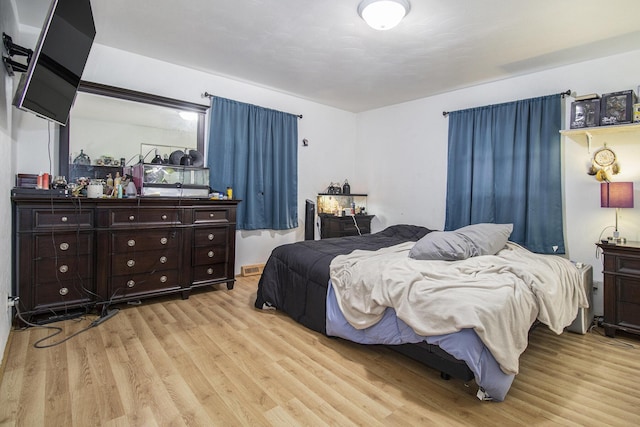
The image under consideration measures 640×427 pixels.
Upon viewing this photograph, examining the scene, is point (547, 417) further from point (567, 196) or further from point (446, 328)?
point (567, 196)

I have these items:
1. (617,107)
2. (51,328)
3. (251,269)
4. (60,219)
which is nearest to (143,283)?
(51,328)

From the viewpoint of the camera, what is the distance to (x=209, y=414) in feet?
5.02

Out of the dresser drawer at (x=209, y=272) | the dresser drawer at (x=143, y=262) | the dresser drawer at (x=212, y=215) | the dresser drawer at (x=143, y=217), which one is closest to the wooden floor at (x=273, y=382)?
the dresser drawer at (x=143, y=262)

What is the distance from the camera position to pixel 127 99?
126 inches

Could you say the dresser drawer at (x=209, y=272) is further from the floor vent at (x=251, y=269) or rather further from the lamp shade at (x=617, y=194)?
the lamp shade at (x=617, y=194)

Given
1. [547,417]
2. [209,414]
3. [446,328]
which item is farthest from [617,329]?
[209,414]

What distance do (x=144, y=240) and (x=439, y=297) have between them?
8.39ft

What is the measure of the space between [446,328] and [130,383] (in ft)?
5.73

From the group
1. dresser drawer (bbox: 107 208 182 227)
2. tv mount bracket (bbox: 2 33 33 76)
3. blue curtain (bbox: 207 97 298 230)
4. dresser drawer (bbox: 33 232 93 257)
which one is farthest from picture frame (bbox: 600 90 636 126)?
dresser drawer (bbox: 33 232 93 257)

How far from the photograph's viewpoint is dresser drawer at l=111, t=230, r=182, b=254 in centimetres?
276

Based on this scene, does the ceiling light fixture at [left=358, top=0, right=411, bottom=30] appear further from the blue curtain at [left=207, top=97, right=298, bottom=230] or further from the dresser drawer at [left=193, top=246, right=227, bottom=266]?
the dresser drawer at [left=193, top=246, right=227, bottom=266]

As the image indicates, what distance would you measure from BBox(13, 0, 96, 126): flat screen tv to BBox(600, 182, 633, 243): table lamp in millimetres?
4064

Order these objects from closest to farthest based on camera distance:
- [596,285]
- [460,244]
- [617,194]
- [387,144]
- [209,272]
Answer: [460,244], [617,194], [596,285], [209,272], [387,144]

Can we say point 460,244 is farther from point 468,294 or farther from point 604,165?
point 604,165
